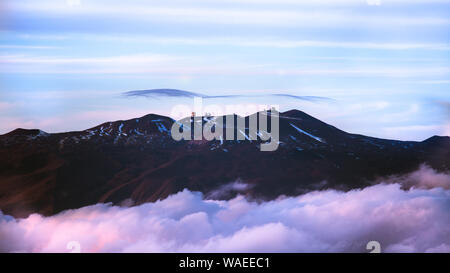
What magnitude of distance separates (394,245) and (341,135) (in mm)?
1885

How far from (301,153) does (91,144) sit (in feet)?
11.2

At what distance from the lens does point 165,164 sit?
757 cm

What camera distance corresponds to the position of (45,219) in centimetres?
738

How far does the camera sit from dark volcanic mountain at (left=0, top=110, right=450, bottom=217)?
24.6 feet

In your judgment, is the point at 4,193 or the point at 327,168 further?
the point at 327,168

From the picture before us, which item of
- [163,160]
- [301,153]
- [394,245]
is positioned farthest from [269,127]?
[394,245]

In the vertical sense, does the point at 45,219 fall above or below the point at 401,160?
below

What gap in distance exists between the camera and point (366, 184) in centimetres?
786

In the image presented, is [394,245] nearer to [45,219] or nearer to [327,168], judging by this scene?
[327,168]

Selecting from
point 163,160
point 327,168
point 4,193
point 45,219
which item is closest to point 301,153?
point 327,168

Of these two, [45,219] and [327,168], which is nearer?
[45,219]

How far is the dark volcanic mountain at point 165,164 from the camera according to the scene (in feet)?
24.6

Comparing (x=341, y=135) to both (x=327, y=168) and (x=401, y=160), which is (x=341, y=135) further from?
(x=401, y=160)

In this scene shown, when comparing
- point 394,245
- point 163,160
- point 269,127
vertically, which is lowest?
point 394,245
